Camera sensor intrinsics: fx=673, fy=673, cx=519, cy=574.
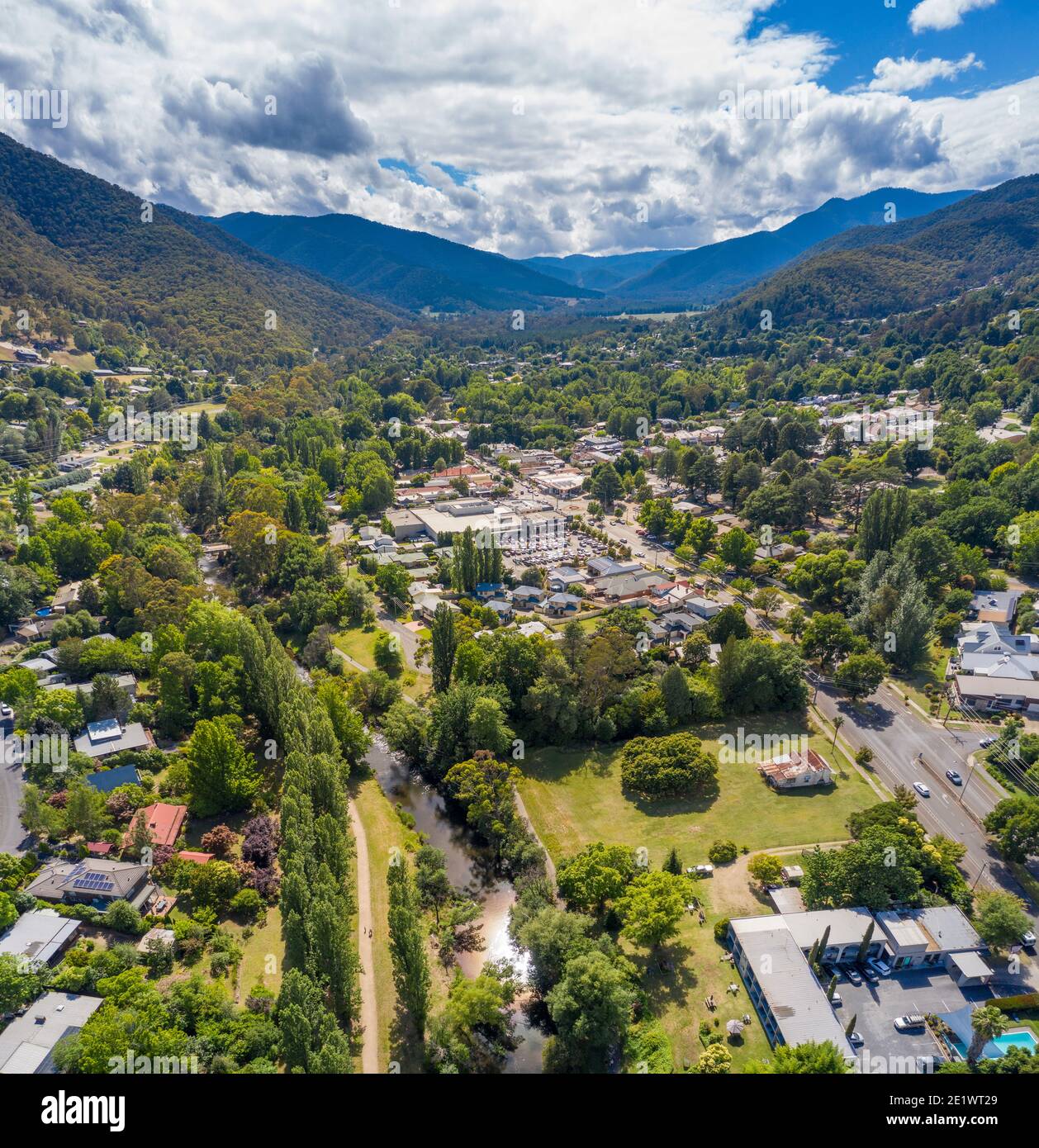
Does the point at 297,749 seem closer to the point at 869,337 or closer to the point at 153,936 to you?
the point at 153,936

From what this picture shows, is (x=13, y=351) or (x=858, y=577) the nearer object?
(x=858, y=577)

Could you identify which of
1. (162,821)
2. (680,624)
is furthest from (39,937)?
(680,624)

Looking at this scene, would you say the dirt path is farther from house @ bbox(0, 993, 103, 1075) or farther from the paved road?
the paved road

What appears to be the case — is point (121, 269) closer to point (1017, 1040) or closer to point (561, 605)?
point (561, 605)

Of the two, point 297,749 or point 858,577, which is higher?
point 858,577

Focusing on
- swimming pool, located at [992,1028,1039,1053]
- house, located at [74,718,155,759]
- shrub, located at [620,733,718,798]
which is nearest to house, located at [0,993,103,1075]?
house, located at [74,718,155,759]

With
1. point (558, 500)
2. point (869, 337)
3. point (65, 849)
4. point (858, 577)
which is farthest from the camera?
point (869, 337)

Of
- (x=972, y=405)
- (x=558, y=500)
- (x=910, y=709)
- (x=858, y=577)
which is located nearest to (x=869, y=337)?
(x=972, y=405)
